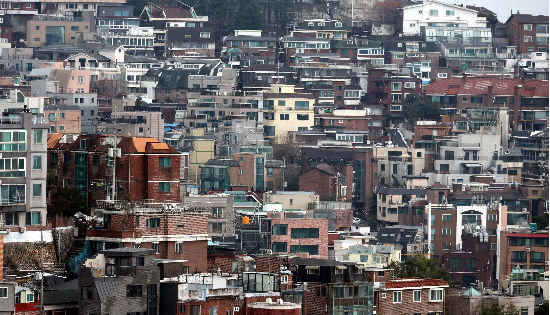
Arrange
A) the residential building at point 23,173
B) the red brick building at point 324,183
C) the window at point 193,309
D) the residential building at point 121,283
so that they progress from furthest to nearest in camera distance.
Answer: the red brick building at point 324,183 → the residential building at point 23,173 → the window at point 193,309 → the residential building at point 121,283

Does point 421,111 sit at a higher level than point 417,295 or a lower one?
higher

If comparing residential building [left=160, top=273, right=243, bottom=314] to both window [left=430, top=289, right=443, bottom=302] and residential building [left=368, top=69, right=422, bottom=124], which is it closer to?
window [left=430, top=289, right=443, bottom=302]

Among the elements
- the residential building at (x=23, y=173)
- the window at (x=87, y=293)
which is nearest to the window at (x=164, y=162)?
the residential building at (x=23, y=173)

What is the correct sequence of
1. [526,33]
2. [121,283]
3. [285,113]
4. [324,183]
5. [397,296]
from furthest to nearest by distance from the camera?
[526,33] → [285,113] → [324,183] → [397,296] → [121,283]

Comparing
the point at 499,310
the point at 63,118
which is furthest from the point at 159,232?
the point at 63,118

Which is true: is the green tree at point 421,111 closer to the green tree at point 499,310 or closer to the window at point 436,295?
the green tree at point 499,310

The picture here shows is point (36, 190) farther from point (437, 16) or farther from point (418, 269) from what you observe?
point (437, 16)
